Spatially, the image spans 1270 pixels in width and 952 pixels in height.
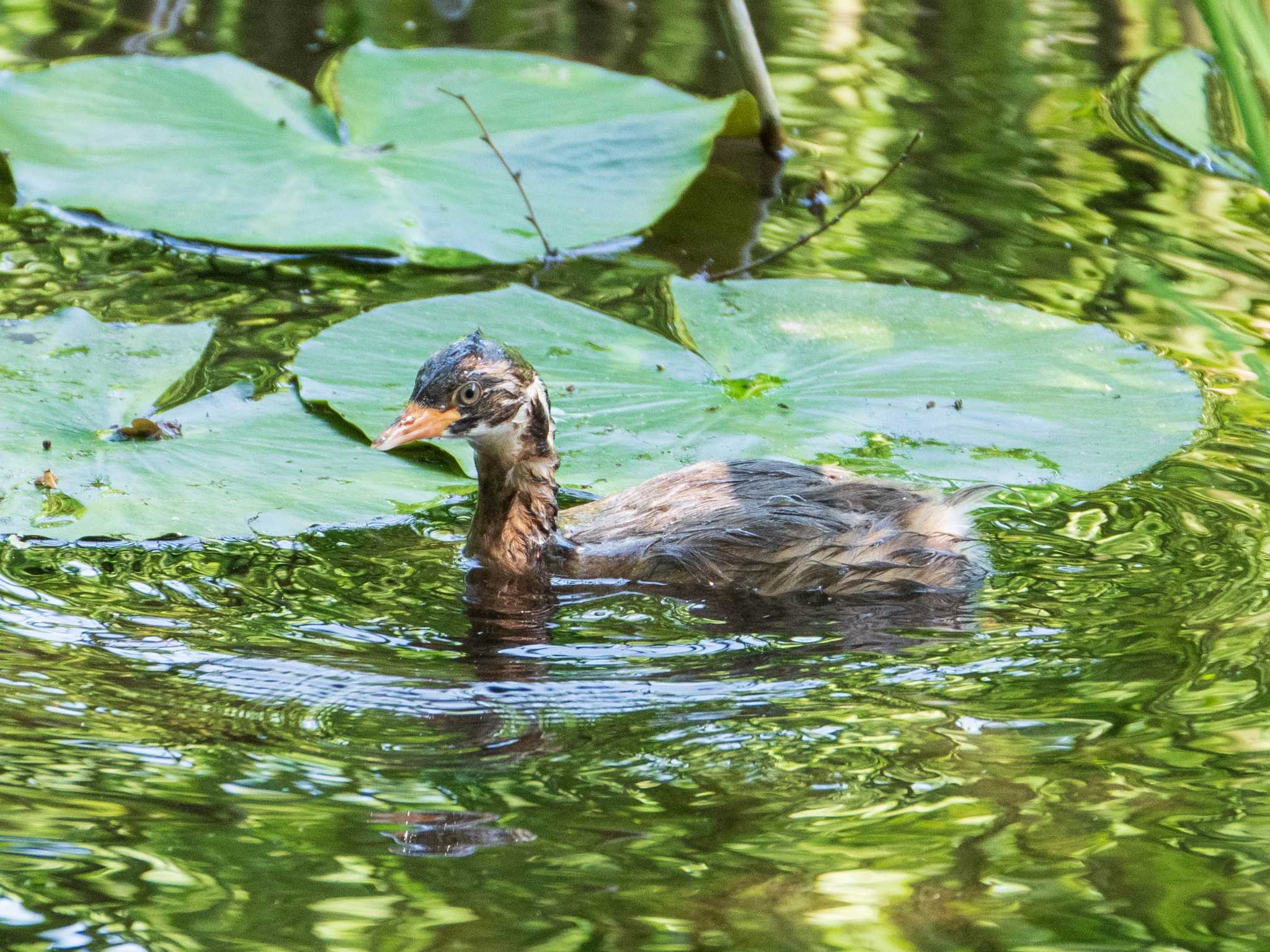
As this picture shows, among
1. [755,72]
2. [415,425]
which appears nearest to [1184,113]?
[755,72]

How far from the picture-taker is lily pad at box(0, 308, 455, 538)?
3818mm

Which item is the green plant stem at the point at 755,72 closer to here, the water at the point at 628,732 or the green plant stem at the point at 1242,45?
the water at the point at 628,732

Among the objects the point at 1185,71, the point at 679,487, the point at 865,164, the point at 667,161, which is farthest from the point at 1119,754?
the point at 1185,71

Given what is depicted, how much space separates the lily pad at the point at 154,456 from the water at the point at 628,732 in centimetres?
10

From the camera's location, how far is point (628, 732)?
307 cm

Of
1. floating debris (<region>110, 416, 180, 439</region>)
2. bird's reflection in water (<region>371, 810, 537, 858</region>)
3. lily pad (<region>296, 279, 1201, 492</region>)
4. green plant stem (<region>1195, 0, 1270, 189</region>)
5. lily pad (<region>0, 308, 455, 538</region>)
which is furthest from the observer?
lily pad (<region>296, 279, 1201, 492</region>)

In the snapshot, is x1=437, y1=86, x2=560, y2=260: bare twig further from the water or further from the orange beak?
the orange beak

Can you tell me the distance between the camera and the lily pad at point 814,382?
4.36m

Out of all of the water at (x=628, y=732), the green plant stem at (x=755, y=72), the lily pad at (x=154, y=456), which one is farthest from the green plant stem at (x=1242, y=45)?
the green plant stem at (x=755, y=72)

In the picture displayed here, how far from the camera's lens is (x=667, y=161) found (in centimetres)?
615

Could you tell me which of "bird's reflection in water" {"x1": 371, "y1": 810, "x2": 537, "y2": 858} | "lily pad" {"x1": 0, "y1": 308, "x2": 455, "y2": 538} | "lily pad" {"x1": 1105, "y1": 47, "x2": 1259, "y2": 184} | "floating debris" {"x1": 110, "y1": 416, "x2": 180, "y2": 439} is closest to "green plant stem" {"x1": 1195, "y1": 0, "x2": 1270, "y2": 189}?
"bird's reflection in water" {"x1": 371, "y1": 810, "x2": 537, "y2": 858}

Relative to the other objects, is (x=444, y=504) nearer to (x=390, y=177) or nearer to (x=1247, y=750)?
(x=390, y=177)

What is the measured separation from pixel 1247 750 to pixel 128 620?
237 cm

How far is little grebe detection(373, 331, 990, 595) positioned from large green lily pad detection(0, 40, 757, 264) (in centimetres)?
162
